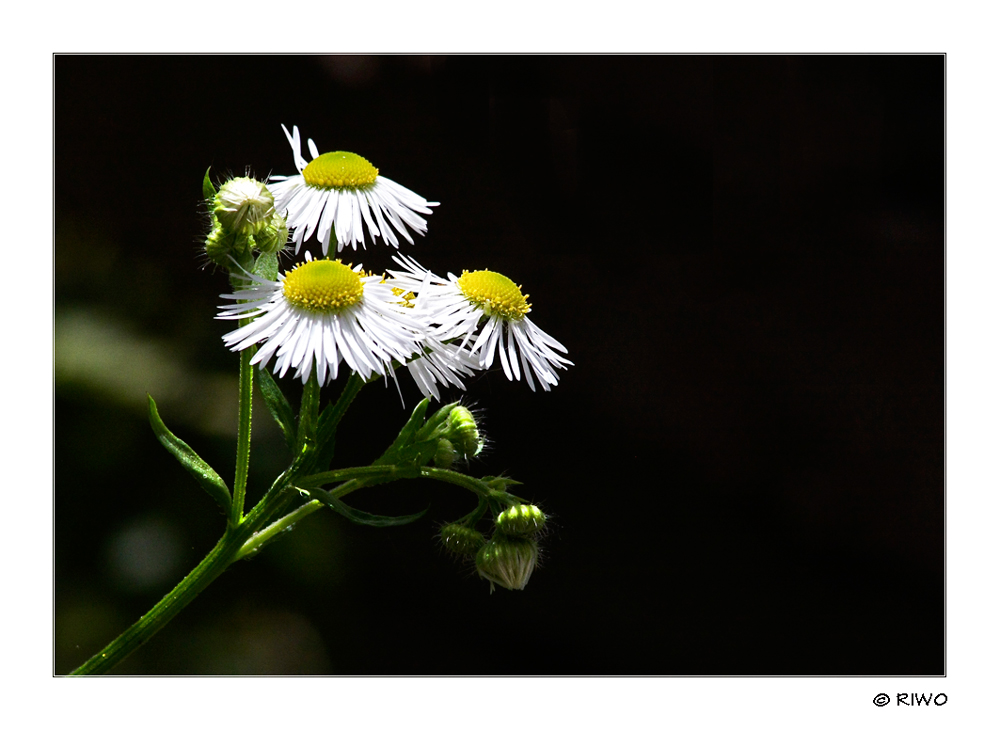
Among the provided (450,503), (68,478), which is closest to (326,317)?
(68,478)

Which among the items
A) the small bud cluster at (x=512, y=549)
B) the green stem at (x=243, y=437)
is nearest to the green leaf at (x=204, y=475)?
the green stem at (x=243, y=437)

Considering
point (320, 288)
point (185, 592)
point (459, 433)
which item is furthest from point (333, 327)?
point (185, 592)

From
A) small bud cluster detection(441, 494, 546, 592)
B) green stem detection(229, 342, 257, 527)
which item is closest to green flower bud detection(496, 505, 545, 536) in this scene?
small bud cluster detection(441, 494, 546, 592)

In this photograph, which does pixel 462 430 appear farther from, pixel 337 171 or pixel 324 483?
pixel 337 171

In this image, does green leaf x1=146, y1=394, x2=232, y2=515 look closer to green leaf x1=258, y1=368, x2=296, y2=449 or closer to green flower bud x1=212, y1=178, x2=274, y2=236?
green leaf x1=258, y1=368, x2=296, y2=449

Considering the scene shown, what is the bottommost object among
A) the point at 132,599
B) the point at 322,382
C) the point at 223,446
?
the point at 132,599

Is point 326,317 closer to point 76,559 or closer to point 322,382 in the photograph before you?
point 322,382
